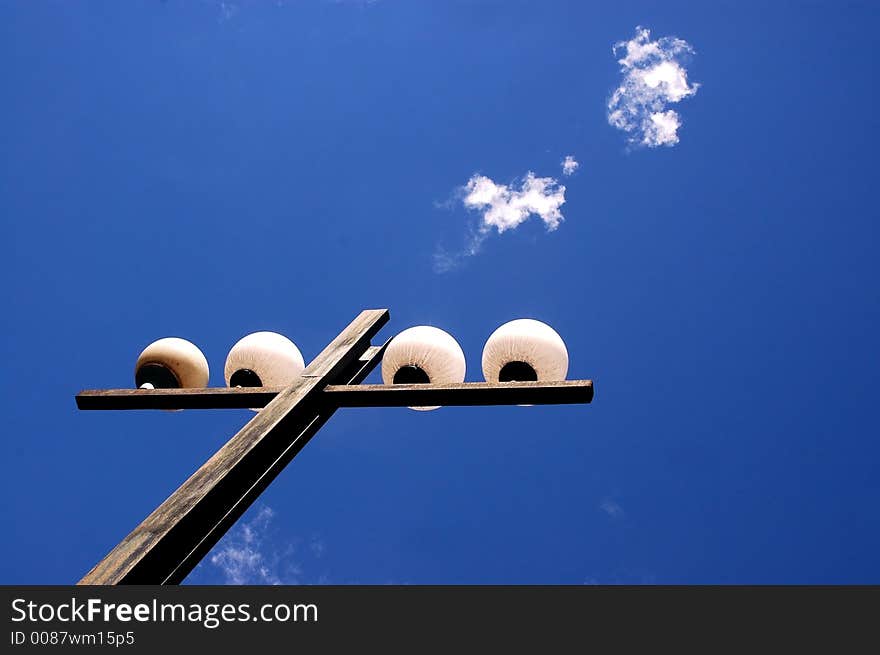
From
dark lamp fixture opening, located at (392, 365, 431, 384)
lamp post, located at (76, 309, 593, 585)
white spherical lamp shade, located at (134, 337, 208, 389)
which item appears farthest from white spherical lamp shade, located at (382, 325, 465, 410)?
white spherical lamp shade, located at (134, 337, 208, 389)

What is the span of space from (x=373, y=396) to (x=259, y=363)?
4.51 feet

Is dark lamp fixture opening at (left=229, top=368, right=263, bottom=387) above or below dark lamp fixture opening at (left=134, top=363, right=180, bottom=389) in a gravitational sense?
below

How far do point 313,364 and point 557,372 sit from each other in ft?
5.14

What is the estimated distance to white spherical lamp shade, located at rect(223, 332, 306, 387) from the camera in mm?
5172

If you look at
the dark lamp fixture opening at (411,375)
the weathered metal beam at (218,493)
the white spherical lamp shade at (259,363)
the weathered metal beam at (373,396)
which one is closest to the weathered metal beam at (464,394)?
the weathered metal beam at (373,396)

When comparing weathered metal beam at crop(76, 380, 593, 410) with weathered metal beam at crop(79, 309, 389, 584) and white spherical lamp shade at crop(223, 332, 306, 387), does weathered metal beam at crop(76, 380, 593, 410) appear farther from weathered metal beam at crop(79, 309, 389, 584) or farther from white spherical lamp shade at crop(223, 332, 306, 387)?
white spherical lamp shade at crop(223, 332, 306, 387)

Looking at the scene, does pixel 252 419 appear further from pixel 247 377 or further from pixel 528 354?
pixel 528 354

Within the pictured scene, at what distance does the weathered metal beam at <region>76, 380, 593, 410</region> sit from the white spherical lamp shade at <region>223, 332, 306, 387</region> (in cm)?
79

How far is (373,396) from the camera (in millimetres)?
4105

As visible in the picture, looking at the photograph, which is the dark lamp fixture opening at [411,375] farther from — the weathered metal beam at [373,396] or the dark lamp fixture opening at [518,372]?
the weathered metal beam at [373,396]
